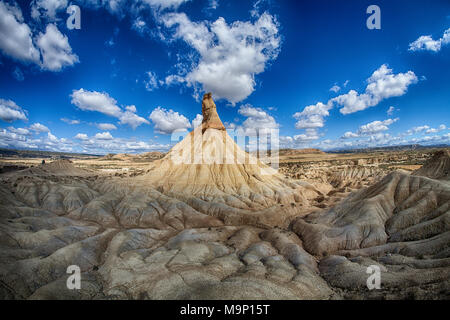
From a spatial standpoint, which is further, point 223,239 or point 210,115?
point 210,115

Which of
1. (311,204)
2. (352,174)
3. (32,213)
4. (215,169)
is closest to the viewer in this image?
(32,213)

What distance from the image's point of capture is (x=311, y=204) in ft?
155

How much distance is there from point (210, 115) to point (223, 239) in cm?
4377

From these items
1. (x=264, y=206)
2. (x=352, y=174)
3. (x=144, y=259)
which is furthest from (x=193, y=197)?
(x=352, y=174)

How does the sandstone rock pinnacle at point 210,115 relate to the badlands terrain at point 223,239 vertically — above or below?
above

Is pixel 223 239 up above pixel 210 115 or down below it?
below

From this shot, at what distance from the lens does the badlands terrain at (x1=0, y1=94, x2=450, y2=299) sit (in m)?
16.2

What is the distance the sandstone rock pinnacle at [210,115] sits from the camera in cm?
6366

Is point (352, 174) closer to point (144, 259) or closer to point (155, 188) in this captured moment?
point (155, 188)

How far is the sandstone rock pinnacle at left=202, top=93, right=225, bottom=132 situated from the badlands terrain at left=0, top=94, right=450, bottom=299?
18.8 metres

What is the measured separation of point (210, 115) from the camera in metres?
64.7

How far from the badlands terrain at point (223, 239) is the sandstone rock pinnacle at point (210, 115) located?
1876cm

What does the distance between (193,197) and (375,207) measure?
110ft
